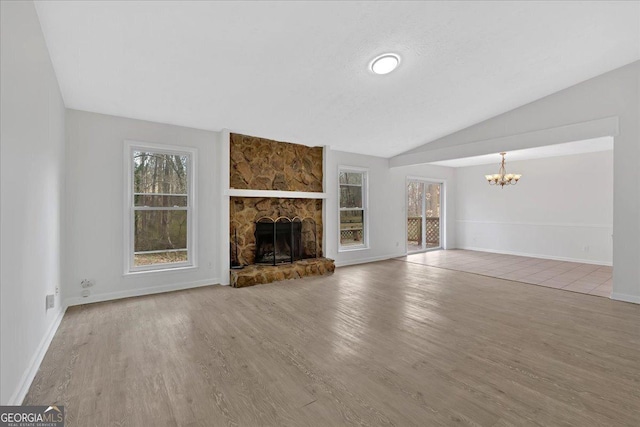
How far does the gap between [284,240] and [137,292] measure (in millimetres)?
2412

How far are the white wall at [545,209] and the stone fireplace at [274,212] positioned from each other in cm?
518

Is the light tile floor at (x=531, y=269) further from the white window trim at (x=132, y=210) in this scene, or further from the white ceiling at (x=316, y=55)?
the white window trim at (x=132, y=210)

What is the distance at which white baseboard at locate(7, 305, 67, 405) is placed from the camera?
182 centimetres

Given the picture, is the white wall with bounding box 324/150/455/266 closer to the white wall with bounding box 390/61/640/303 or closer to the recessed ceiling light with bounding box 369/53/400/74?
the recessed ceiling light with bounding box 369/53/400/74

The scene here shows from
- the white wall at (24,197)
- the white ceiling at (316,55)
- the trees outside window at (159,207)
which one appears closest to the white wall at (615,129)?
the white ceiling at (316,55)

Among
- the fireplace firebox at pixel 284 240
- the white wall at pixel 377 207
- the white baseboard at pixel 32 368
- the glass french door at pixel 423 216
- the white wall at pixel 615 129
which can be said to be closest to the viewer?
the white baseboard at pixel 32 368

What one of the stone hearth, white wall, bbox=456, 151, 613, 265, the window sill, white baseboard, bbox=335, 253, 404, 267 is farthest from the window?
white wall, bbox=456, 151, 613, 265

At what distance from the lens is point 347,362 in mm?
2326

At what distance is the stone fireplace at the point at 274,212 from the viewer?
16.2ft

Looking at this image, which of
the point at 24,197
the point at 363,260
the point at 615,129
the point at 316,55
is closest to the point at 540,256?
the point at 615,129

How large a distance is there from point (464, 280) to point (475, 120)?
110 inches

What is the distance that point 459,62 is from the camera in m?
3.51

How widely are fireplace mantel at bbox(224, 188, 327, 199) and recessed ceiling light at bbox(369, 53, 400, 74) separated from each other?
259 centimetres

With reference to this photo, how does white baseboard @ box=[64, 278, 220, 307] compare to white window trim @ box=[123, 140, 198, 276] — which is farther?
white window trim @ box=[123, 140, 198, 276]
